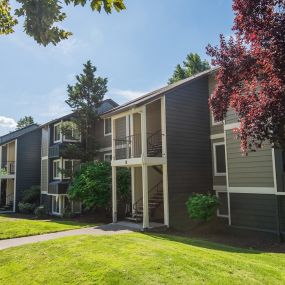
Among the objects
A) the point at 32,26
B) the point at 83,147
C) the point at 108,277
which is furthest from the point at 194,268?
the point at 83,147

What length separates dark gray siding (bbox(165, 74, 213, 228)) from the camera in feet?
56.1

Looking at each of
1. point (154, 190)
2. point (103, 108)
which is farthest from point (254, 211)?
point (103, 108)

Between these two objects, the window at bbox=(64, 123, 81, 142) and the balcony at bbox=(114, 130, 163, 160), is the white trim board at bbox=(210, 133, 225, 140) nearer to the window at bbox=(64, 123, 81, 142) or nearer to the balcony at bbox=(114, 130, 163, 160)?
the balcony at bbox=(114, 130, 163, 160)

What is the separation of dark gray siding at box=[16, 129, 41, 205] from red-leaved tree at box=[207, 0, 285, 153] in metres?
26.5

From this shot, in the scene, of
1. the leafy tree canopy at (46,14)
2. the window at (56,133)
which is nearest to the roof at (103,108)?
the window at (56,133)

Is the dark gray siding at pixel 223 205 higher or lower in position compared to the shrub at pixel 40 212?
higher

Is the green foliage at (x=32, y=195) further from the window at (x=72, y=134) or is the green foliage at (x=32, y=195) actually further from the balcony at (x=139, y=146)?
the balcony at (x=139, y=146)

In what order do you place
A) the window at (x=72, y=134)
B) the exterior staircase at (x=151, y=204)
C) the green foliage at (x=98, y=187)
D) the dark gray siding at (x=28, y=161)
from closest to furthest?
1. the exterior staircase at (x=151, y=204)
2. the green foliage at (x=98, y=187)
3. the window at (x=72, y=134)
4. the dark gray siding at (x=28, y=161)

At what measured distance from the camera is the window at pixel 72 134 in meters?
25.7

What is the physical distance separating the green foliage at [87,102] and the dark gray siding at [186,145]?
9.67 metres

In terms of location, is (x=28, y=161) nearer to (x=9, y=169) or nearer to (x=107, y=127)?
(x=9, y=169)

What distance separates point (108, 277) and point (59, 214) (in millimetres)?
20412

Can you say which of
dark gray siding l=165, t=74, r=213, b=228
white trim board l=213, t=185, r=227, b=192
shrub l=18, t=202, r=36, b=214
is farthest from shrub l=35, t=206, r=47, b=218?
white trim board l=213, t=185, r=227, b=192

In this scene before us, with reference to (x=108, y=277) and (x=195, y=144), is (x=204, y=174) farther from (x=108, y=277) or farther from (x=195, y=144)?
(x=108, y=277)
